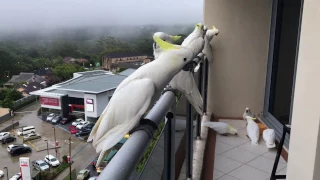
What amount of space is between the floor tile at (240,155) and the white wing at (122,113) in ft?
4.36

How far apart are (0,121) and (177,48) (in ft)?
45.3

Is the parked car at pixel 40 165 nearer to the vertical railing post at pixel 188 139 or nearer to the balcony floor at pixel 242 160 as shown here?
the balcony floor at pixel 242 160

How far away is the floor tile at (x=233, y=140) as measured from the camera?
213cm

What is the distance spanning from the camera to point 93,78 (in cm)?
1000

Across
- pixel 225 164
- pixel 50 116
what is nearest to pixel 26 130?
pixel 50 116

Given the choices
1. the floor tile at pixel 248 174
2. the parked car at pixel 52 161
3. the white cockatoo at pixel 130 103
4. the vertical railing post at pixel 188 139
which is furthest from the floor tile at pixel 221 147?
the parked car at pixel 52 161

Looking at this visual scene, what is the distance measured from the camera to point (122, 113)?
71cm

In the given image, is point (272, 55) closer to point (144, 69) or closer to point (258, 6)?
point (258, 6)

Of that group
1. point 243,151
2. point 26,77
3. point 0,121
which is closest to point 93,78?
point 26,77

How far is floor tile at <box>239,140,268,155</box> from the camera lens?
1997mm

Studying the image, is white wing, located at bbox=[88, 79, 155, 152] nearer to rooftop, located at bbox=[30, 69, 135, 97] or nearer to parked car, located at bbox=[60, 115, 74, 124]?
rooftop, located at bbox=[30, 69, 135, 97]

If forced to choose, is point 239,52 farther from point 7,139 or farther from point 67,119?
point 7,139

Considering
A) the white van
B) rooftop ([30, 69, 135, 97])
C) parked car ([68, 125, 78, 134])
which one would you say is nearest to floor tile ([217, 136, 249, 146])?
rooftop ([30, 69, 135, 97])

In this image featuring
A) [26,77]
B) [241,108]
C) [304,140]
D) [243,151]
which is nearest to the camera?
[304,140]
